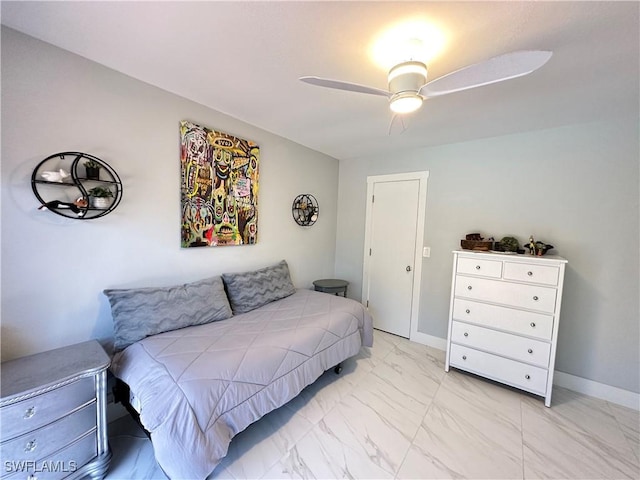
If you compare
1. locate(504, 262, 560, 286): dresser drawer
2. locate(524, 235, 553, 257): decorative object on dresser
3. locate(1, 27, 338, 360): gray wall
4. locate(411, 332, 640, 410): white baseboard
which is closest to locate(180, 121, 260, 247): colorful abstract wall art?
locate(1, 27, 338, 360): gray wall

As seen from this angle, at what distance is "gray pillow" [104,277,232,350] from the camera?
1.67m

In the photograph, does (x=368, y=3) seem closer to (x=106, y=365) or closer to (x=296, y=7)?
(x=296, y=7)

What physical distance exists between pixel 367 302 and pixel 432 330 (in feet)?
3.04

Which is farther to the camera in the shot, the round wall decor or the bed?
the round wall decor

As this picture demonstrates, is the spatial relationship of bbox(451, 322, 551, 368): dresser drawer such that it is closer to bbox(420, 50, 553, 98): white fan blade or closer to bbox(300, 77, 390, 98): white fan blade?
bbox(420, 50, 553, 98): white fan blade

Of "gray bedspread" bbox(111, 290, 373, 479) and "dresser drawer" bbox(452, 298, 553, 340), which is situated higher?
"dresser drawer" bbox(452, 298, 553, 340)

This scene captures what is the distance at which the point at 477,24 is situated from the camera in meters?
1.22

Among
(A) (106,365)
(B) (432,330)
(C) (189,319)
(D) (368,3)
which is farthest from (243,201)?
(B) (432,330)

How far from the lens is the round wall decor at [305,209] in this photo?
3.25 meters

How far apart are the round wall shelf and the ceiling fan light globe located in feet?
6.18

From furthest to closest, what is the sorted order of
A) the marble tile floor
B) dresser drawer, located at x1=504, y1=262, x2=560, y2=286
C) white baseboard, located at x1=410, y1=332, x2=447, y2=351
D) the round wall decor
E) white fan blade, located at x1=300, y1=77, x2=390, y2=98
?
the round wall decor < white baseboard, located at x1=410, y1=332, x2=447, y2=351 < dresser drawer, located at x1=504, y1=262, x2=560, y2=286 < the marble tile floor < white fan blade, located at x1=300, y1=77, x2=390, y2=98

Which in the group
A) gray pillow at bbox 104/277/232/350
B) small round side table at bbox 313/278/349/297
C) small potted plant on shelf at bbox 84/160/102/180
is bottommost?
small round side table at bbox 313/278/349/297

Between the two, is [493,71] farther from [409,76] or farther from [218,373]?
[218,373]

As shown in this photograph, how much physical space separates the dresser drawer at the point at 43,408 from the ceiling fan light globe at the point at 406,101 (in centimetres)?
224
